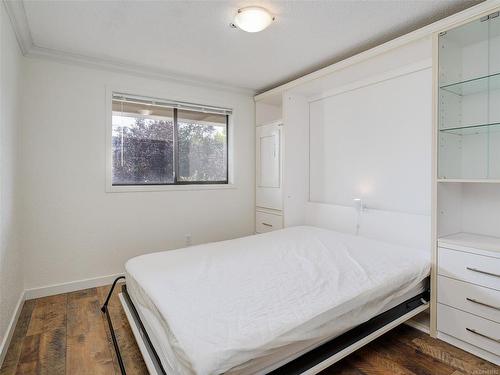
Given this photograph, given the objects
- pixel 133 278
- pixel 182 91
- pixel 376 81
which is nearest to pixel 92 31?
pixel 182 91

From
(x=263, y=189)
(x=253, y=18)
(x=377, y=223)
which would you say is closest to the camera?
(x=253, y=18)

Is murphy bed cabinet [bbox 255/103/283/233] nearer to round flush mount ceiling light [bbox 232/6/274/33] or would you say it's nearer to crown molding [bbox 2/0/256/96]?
crown molding [bbox 2/0/256/96]

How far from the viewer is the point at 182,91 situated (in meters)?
3.48

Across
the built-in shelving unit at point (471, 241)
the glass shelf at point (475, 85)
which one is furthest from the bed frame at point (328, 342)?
the glass shelf at point (475, 85)

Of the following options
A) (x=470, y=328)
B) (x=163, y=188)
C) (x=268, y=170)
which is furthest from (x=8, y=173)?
(x=470, y=328)

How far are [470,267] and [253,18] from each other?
7.46 ft

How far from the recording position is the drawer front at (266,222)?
143 inches

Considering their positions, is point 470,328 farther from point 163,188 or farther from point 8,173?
point 8,173

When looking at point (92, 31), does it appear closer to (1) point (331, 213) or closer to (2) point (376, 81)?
(2) point (376, 81)

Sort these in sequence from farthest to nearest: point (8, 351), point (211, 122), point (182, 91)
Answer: point (211, 122) < point (182, 91) < point (8, 351)

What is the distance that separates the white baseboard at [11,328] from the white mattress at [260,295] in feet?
2.71

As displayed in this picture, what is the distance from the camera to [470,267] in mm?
1913

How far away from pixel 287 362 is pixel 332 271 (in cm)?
76

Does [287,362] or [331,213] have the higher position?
[331,213]
